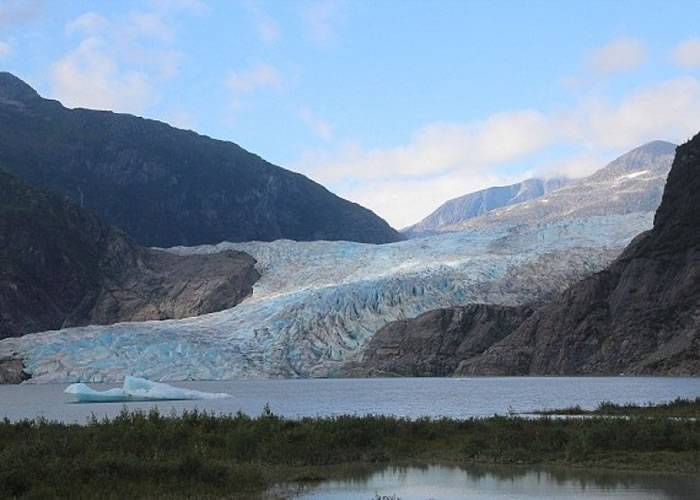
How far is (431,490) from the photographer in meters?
19.8

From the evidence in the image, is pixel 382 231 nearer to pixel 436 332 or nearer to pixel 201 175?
pixel 201 175

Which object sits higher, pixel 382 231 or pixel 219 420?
pixel 382 231

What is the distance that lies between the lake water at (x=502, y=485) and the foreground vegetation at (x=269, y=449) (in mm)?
1051

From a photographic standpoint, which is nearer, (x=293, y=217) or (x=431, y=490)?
(x=431, y=490)

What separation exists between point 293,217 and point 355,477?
158 meters

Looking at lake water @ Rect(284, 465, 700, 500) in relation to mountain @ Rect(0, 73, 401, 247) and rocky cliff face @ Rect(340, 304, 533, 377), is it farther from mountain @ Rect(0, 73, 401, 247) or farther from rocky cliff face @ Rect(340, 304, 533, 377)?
mountain @ Rect(0, 73, 401, 247)

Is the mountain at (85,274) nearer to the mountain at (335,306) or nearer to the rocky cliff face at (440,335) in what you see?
the mountain at (335,306)

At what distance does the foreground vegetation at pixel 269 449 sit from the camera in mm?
19578

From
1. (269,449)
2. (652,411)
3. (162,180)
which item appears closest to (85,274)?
(162,180)

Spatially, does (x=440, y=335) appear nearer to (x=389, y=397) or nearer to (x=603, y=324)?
(x=603, y=324)

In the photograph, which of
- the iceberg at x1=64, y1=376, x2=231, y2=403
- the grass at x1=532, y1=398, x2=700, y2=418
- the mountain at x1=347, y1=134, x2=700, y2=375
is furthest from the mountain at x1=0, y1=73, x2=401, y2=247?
the grass at x1=532, y1=398, x2=700, y2=418

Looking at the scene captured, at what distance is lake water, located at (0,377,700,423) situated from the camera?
44.5 m

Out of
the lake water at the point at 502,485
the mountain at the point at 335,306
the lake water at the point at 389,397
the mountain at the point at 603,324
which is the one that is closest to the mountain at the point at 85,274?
the mountain at the point at 335,306

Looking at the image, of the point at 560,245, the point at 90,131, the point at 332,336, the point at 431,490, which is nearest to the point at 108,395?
the point at 332,336
